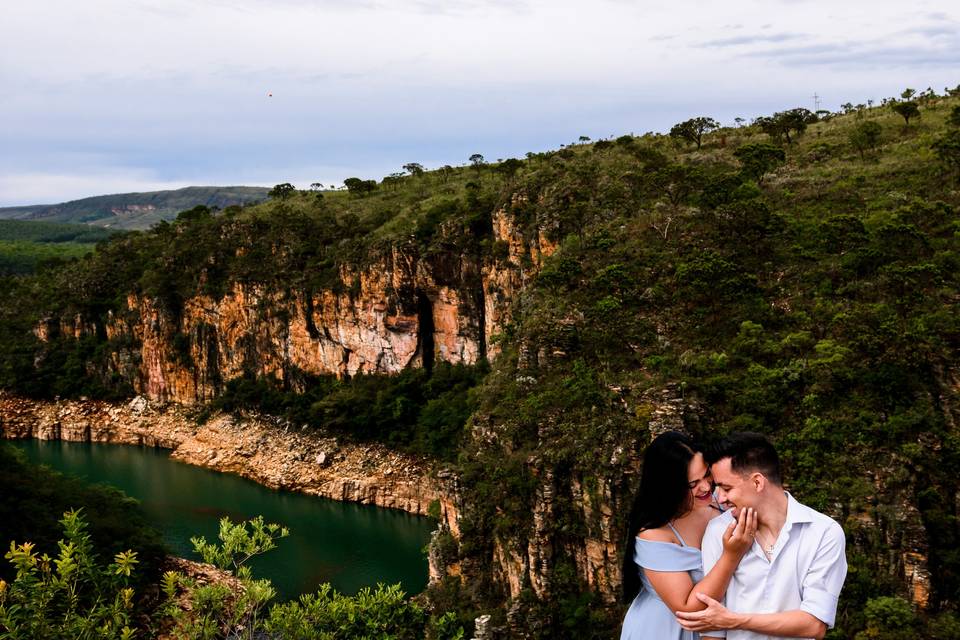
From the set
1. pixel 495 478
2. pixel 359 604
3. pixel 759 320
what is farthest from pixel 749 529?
pixel 759 320

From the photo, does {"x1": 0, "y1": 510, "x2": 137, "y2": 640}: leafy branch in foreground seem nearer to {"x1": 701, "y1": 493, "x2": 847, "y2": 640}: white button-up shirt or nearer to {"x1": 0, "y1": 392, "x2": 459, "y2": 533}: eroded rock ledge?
{"x1": 701, "y1": 493, "x2": 847, "y2": 640}: white button-up shirt

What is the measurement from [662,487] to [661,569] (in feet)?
1.18

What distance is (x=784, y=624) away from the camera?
2.94 m

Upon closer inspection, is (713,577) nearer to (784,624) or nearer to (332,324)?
(784,624)

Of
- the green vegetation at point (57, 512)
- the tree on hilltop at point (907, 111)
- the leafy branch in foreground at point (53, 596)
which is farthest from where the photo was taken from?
the tree on hilltop at point (907, 111)

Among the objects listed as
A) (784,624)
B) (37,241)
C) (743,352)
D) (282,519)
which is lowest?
(282,519)

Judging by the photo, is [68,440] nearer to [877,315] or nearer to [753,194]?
[753,194]

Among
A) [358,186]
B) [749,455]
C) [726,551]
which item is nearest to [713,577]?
[726,551]

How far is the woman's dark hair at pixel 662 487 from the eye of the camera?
3.20 metres

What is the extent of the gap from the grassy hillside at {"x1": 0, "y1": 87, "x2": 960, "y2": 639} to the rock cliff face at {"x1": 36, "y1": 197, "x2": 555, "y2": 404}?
2.64 metres

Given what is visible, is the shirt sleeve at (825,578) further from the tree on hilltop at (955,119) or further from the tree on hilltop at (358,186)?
the tree on hilltop at (358,186)

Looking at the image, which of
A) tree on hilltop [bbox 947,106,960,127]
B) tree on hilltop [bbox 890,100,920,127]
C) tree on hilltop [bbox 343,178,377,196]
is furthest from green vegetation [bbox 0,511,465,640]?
tree on hilltop [bbox 343,178,377,196]

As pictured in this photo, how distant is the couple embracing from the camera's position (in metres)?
2.96

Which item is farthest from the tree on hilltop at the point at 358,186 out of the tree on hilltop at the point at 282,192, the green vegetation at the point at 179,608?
the green vegetation at the point at 179,608
